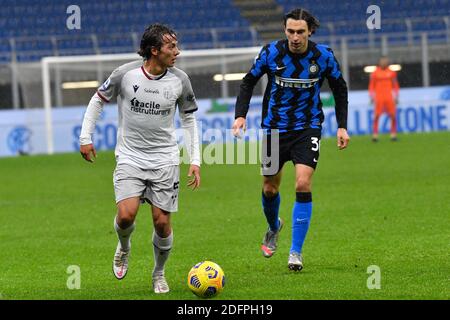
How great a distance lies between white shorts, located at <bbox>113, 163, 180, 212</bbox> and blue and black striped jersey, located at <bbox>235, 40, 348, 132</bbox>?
1.33m

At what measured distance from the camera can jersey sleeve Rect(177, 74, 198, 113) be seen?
741 cm

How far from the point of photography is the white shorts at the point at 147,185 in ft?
23.8

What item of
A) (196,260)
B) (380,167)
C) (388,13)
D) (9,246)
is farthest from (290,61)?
(388,13)

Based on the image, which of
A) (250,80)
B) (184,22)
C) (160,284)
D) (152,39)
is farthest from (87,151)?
(184,22)

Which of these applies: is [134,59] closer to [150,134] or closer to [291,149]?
[291,149]

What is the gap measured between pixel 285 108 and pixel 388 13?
67.7 feet

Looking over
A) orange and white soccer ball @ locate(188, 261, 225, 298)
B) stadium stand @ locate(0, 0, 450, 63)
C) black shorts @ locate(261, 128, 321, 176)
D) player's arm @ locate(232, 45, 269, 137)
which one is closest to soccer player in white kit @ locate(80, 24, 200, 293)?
orange and white soccer ball @ locate(188, 261, 225, 298)

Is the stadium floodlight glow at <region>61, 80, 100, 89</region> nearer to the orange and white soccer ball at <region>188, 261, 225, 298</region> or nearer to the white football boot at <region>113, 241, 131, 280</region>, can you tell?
the white football boot at <region>113, 241, 131, 280</region>

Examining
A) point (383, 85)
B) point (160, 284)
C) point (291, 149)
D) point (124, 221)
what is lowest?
point (160, 284)

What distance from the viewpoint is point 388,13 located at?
28469 millimetres

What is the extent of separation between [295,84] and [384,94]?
49.4ft

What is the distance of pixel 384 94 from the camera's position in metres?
23.2

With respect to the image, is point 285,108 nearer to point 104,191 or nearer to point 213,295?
point 213,295

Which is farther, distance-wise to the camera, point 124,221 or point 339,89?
point 339,89
